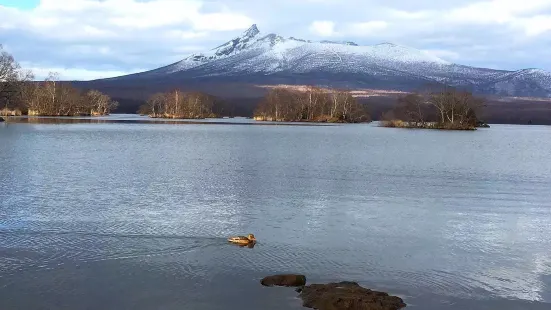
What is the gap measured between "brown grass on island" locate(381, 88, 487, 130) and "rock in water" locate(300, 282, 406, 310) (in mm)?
77863

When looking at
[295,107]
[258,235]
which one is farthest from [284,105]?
[258,235]

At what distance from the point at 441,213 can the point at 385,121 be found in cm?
8264

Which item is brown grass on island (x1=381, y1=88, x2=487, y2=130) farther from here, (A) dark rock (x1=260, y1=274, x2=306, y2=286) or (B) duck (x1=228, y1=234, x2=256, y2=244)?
(A) dark rock (x1=260, y1=274, x2=306, y2=286)

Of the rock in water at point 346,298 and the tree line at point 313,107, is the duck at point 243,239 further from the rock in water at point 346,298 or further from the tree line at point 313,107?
the tree line at point 313,107

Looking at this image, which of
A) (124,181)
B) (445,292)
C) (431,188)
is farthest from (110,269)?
A: (431,188)

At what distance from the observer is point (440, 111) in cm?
8881

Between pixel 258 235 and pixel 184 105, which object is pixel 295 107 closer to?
pixel 184 105

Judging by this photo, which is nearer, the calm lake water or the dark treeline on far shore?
the calm lake water

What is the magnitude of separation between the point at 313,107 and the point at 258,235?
350 feet

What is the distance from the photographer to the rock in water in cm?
923

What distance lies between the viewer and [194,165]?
2848cm

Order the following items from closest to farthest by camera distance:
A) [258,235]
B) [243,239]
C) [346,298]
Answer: [346,298]
[243,239]
[258,235]

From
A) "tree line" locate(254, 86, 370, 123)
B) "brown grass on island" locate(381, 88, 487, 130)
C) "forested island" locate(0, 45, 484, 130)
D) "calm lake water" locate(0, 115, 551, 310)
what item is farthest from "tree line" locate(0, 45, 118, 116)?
"calm lake water" locate(0, 115, 551, 310)

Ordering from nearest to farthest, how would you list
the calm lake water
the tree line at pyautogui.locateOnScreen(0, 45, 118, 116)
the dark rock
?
the calm lake water
the dark rock
the tree line at pyautogui.locateOnScreen(0, 45, 118, 116)
